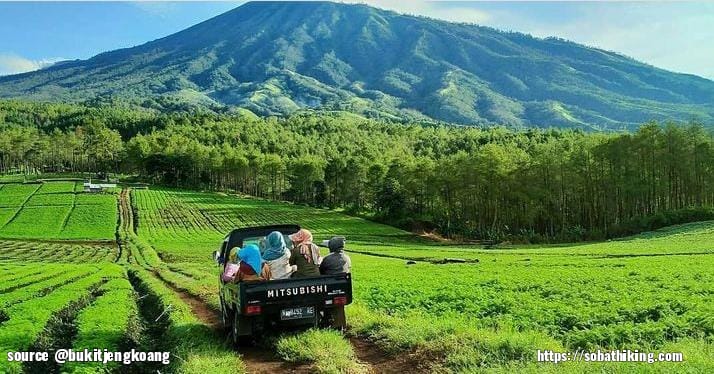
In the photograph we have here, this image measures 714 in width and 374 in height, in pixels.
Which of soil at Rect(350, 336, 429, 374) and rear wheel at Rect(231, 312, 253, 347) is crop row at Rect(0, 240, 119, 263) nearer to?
rear wheel at Rect(231, 312, 253, 347)

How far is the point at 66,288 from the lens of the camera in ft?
102

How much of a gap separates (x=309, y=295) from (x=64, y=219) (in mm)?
106238

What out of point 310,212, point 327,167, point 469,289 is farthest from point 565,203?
point 469,289

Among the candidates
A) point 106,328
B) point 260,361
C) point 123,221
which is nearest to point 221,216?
point 123,221

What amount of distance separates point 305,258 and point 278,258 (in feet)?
2.46

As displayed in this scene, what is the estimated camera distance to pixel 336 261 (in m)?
16.0

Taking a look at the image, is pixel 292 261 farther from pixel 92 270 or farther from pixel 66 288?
pixel 92 270

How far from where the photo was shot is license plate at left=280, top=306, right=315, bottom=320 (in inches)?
576

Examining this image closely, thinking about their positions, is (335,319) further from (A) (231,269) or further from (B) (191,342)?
(B) (191,342)

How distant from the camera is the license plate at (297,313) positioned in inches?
576

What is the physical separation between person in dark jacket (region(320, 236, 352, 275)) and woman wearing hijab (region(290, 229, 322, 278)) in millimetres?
222

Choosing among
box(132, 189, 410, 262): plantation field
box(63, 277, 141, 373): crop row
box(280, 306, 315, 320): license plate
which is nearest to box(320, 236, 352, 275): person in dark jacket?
box(280, 306, 315, 320): license plate

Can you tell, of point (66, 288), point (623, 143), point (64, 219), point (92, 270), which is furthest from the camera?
point (64, 219)

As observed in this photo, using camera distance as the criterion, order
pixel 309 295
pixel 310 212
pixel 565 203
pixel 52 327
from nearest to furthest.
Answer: pixel 309 295
pixel 52 327
pixel 565 203
pixel 310 212
